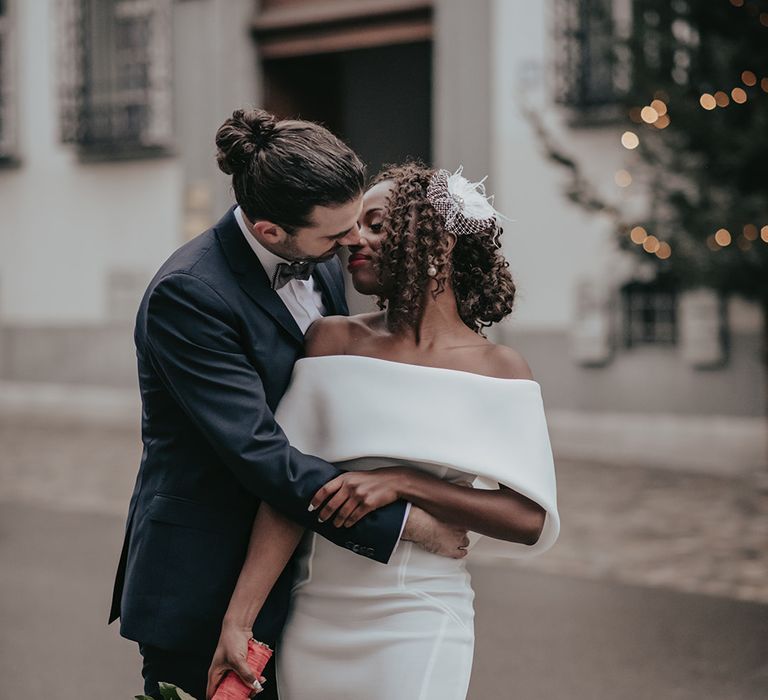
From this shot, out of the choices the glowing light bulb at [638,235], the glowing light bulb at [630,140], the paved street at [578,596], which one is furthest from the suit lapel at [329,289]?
the glowing light bulb at [630,140]

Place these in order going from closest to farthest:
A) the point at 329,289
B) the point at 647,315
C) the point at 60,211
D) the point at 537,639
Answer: the point at 329,289
the point at 537,639
the point at 647,315
the point at 60,211

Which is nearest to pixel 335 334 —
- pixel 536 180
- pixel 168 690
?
pixel 168 690

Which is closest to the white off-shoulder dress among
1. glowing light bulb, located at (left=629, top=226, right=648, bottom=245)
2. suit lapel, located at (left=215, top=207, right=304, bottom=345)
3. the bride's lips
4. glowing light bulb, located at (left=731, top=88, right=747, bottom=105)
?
suit lapel, located at (left=215, top=207, right=304, bottom=345)

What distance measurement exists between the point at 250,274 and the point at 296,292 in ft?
0.63

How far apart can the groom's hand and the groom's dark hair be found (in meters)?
0.66

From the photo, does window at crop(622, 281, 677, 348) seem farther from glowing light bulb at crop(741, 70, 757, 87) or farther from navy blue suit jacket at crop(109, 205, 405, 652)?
navy blue suit jacket at crop(109, 205, 405, 652)

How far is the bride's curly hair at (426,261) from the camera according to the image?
237cm

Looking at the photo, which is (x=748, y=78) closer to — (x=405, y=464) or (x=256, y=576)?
(x=405, y=464)

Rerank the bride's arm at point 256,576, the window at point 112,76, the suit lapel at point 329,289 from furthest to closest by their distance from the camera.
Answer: the window at point 112,76
the suit lapel at point 329,289
the bride's arm at point 256,576

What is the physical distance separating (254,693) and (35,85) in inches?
515

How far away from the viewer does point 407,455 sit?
2.33m

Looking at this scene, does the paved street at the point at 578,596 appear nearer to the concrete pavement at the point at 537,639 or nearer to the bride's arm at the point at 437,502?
the concrete pavement at the point at 537,639

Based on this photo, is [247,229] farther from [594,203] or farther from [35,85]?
[35,85]

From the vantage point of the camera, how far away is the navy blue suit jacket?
2289 mm
